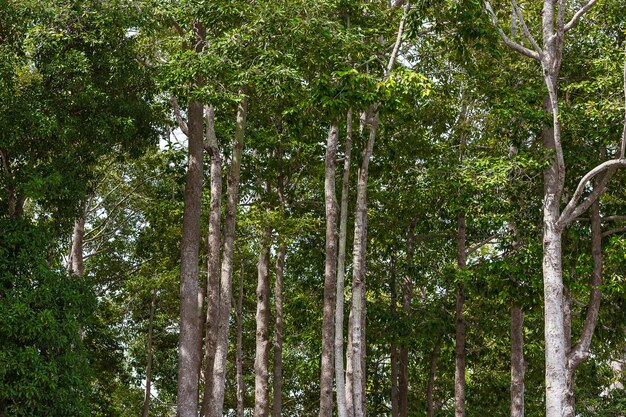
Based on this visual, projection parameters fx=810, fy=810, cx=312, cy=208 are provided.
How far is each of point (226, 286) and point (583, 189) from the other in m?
6.85

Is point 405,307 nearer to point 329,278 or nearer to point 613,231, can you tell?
point 329,278

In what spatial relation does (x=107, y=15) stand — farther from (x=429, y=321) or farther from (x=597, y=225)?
(x=429, y=321)

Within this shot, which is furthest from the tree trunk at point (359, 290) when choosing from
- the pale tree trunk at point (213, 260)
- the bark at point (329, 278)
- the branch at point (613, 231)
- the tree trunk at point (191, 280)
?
the branch at point (613, 231)

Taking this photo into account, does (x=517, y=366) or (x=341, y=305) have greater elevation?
(x=341, y=305)

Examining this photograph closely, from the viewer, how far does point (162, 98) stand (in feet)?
58.4

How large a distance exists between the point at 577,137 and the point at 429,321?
7.41 m

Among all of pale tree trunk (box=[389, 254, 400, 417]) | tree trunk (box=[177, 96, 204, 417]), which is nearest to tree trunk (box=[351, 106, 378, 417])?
tree trunk (box=[177, 96, 204, 417])

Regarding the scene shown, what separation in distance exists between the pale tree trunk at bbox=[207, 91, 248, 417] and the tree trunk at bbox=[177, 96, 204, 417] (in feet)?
1.51

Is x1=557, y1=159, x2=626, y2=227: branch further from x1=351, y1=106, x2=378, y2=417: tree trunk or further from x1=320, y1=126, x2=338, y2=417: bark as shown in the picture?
x1=320, y1=126, x2=338, y2=417: bark

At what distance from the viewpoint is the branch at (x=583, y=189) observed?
1430 cm

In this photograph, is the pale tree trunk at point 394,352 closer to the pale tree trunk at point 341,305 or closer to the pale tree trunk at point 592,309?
the pale tree trunk at point 341,305

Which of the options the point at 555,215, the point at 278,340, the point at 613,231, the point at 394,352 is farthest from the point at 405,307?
the point at 555,215

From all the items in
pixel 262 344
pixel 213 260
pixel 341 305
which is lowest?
pixel 262 344

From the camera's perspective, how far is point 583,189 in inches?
593
